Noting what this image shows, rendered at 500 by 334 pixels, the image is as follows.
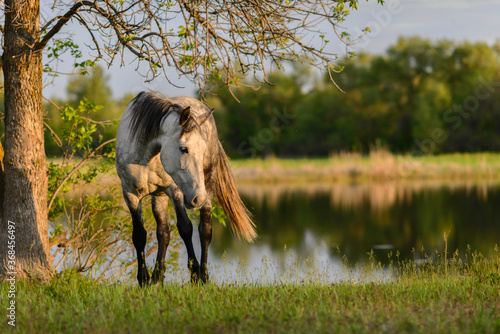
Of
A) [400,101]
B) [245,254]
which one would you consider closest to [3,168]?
[245,254]

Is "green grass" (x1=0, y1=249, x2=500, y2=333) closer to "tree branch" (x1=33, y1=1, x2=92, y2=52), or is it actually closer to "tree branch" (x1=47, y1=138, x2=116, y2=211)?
"tree branch" (x1=47, y1=138, x2=116, y2=211)

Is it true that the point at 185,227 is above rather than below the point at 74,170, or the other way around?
below

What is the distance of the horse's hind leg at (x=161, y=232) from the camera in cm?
595

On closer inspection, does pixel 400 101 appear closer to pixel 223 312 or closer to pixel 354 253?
pixel 354 253

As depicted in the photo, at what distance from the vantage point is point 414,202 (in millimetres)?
25203

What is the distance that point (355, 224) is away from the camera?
20.2 m

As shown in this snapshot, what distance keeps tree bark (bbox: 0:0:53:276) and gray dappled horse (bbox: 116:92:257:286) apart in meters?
1.27

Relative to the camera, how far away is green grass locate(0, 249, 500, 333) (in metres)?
3.99

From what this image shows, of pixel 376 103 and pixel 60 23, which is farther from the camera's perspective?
pixel 376 103

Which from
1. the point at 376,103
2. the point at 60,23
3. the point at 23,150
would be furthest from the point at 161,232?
the point at 376,103

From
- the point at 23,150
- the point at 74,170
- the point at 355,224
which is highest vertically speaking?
the point at 23,150

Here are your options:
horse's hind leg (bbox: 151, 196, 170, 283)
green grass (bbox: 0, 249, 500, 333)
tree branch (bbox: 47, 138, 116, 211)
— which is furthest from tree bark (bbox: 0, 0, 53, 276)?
horse's hind leg (bbox: 151, 196, 170, 283)

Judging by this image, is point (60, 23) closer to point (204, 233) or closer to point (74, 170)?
point (74, 170)

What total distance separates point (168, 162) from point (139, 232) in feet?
3.84
